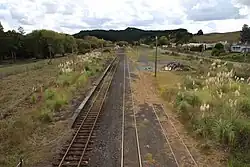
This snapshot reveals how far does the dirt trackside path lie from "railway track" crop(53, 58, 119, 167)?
6.70 ft

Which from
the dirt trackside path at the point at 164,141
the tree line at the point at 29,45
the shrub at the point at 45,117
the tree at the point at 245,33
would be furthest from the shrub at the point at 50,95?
the tree at the point at 245,33

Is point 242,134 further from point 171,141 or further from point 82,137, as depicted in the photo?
point 82,137

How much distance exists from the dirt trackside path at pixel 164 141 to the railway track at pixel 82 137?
204 cm

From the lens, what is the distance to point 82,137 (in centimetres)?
1403

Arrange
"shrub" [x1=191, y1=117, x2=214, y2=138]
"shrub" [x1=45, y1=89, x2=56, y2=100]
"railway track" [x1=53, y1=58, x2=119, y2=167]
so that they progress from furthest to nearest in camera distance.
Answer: "shrub" [x1=45, y1=89, x2=56, y2=100]
"shrub" [x1=191, y1=117, x2=214, y2=138]
"railway track" [x1=53, y1=58, x2=119, y2=167]

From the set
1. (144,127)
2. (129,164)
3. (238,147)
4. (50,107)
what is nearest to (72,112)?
(50,107)

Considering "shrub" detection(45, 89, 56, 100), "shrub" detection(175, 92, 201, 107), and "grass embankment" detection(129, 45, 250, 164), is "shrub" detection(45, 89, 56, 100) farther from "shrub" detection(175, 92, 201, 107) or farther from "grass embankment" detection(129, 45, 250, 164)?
"shrub" detection(175, 92, 201, 107)

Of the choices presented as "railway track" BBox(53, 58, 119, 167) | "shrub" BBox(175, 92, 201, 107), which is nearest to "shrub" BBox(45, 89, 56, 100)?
"railway track" BBox(53, 58, 119, 167)

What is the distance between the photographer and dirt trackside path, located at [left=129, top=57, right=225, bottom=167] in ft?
38.0

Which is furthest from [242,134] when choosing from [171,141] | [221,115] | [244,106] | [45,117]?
[45,117]

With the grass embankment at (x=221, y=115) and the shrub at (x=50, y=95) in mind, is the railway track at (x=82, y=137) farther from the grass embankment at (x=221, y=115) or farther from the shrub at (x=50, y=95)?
the grass embankment at (x=221, y=115)

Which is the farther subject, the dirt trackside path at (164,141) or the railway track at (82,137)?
the dirt trackside path at (164,141)

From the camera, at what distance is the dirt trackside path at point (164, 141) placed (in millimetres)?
11594

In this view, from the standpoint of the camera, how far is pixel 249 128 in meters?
13.1
